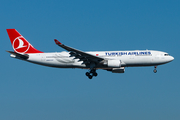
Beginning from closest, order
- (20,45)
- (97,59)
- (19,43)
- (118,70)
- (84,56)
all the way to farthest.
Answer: (84,56) < (97,59) < (118,70) < (20,45) < (19,43)

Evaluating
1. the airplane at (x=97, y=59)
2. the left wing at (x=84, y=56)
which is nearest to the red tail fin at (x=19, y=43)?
the airplane at (x=97, y=59)

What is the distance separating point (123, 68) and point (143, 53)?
3.96 m

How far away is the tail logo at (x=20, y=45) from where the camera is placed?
5242 centimetres

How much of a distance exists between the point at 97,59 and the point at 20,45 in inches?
553

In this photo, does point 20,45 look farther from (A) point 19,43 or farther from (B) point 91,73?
(B) point 91,73

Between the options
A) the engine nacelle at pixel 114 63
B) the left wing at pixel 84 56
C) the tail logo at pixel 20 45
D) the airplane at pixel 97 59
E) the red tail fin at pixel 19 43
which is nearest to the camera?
the left wing at pixel 84 56

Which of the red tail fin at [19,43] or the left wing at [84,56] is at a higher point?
the red tail fin at [19,43]

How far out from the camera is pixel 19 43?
5297 cm

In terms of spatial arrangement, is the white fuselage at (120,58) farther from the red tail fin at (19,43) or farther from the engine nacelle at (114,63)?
the red tail fin at (19,43)

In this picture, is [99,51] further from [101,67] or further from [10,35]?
[10,35]

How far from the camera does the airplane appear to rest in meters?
46.1

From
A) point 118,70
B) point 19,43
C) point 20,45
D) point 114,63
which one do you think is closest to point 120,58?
point 114,63

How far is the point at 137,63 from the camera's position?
4659 centimetres

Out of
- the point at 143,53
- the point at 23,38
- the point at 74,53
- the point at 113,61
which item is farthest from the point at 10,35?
the point at 143,53
